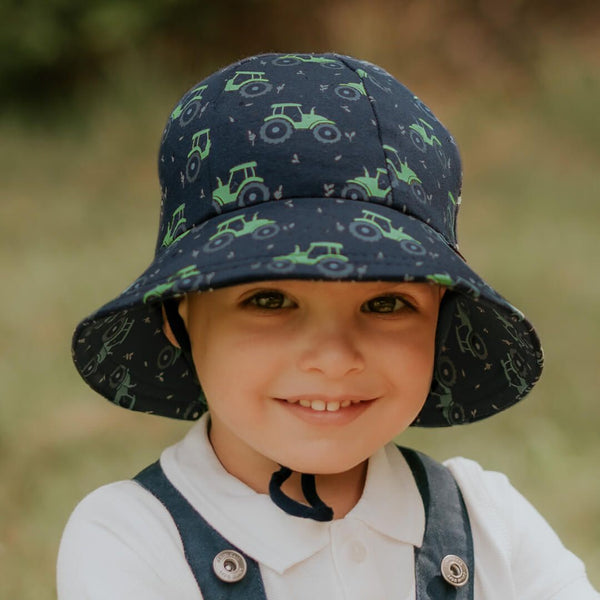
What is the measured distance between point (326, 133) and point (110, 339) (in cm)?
40

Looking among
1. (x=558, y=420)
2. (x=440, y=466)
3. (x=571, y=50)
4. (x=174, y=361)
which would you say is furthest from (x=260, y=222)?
(x=571, y=50)

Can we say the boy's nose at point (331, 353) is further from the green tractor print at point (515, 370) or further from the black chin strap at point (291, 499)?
the green tractor print at point (515, 370)

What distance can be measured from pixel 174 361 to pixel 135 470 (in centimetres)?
103

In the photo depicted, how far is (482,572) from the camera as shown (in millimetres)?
A: 1366

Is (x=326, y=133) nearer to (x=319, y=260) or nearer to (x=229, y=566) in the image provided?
(x=319, y=260)

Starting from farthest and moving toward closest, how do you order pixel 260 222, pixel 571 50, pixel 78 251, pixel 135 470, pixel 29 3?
pixel 571 50 < pixel 29 3 < pixel 78 251 < pixel 135 470 < pixel 260 222

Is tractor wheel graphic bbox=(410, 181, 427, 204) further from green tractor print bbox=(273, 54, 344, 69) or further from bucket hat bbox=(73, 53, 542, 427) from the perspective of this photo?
green tractor print bbox=(273, 54, 344, 69)

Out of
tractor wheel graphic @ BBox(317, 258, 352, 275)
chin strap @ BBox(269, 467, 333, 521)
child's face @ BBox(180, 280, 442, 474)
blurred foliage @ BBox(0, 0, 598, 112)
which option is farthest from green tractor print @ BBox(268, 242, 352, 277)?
blurred foliage @ BBox(0, 0, 598, 112)

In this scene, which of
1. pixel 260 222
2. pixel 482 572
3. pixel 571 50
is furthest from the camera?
pixel 571 50

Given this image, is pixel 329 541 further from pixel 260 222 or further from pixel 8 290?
pixel 8 290

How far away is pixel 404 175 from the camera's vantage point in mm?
1188

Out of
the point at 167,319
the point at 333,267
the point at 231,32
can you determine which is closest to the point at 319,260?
the point at 333,267

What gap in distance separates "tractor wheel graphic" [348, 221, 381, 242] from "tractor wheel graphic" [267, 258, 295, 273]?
3.3 inches

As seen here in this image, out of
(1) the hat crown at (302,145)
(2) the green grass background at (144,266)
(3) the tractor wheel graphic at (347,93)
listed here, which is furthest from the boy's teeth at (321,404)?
(2) the green grass background at (144,266)
